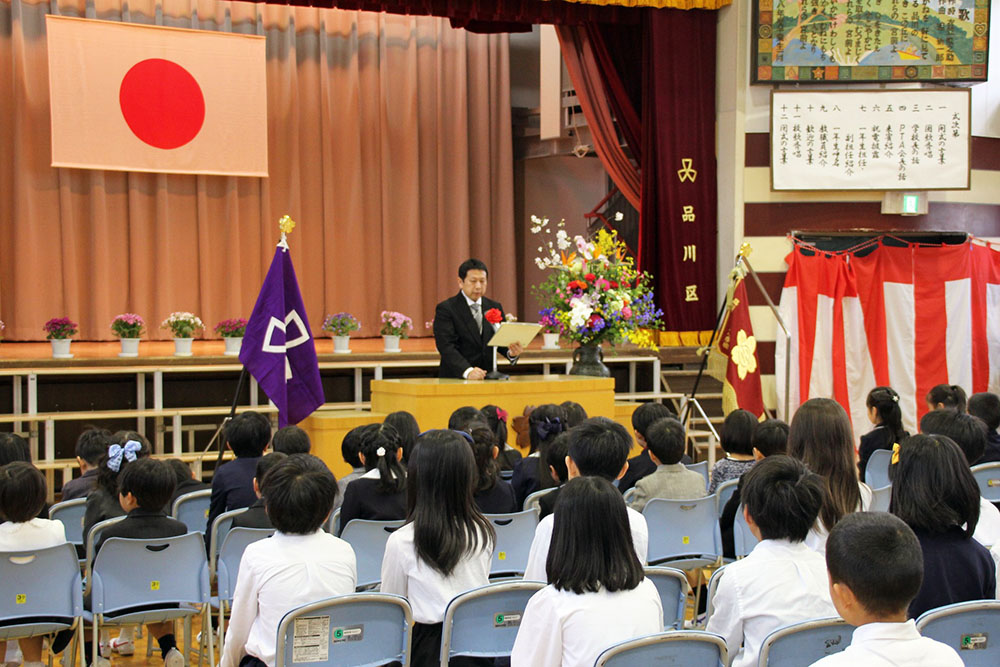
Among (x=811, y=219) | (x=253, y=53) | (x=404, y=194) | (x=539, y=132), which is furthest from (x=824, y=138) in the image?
(x=253, y=53)

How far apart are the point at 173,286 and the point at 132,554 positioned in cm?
743

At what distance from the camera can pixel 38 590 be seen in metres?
3.31

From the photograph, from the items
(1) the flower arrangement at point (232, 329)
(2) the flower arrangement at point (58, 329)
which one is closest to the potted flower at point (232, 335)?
(1) the flower arrangement at point (232, 329)

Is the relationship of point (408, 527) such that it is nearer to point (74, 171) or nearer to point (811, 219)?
point (811, 219)

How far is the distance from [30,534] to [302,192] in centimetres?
785

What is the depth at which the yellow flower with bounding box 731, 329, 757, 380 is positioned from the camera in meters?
7.99

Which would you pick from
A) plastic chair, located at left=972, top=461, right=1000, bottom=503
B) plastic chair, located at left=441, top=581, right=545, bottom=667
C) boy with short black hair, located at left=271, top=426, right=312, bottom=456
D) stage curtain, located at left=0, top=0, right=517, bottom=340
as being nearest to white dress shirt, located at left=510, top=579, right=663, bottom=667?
plastic chair, located at left=441, top=581, right=545, bottom=667

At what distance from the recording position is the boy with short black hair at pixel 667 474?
4094mm

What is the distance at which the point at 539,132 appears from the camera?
38.1 ft

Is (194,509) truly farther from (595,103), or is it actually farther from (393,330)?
(595,103)

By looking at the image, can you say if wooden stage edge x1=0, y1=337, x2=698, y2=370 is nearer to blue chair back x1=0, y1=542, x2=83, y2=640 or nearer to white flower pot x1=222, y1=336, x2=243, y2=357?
white flower pot x1=222, y1=336, x2=243, y2=357

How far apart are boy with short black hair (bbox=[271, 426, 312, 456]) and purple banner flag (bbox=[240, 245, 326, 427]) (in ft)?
5.09

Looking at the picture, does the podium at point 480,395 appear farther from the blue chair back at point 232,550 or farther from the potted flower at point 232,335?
the blue chair back at point 232,550

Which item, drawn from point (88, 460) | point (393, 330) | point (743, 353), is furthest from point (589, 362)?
point (88, 460)
